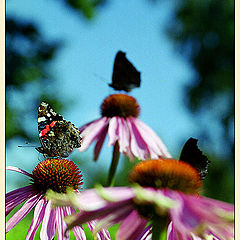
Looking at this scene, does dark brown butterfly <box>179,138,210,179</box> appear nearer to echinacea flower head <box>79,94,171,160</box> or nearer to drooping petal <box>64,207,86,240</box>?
drooping petal <box>64,207,86,240</box>

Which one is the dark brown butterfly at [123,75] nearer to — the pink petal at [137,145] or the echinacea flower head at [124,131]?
the echinacea flower head at [124,131]

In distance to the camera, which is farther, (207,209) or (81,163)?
(81,163)

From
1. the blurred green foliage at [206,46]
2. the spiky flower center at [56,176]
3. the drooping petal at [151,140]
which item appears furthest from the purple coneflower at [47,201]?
the blurred green foliage at [206,46]

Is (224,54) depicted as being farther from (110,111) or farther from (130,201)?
(130,201)

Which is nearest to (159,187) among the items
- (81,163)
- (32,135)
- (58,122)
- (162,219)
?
(162,219)

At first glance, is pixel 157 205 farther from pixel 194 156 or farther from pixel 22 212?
pixel 22 212

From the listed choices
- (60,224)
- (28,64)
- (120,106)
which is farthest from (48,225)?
(28,64)
